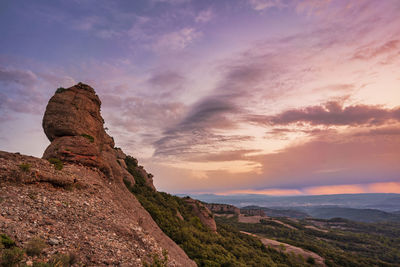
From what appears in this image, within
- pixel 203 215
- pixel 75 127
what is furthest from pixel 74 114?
pixel 203 215

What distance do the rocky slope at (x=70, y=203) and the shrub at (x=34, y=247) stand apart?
0.98ft

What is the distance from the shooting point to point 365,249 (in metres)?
119

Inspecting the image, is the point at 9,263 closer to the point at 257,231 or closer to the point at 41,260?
the point at 41,260

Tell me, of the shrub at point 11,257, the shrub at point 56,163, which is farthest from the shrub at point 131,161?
the shrub at point 11,257

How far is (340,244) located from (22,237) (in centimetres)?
16533

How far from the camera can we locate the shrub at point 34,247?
8289 millimetres

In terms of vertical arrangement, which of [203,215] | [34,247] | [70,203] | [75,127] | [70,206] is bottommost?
[203,215]

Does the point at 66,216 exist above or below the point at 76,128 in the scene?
below

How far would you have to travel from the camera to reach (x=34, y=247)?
8.36 m

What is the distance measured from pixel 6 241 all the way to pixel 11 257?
49.3 inches

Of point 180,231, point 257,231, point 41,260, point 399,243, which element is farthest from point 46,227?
point 399,243

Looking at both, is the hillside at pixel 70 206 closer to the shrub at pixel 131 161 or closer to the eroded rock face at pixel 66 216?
the eroded rock face at pixel 66 216

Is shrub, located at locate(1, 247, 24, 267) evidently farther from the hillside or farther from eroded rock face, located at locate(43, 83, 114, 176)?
eroded rock face, located at locate(43, 83, 114, 176)

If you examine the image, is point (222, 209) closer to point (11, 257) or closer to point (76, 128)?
point (76, 128)
